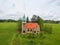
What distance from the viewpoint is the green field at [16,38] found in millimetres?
2281

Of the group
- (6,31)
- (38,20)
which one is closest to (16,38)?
(6,31)

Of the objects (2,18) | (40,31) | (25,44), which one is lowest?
(25,44)

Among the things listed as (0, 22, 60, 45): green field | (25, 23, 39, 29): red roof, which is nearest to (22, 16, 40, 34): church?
(25, 23, 39, 29): red roof

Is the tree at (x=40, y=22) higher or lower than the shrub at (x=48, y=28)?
higher

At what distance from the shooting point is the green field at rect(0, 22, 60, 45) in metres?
2.28

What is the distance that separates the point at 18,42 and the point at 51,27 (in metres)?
0.59

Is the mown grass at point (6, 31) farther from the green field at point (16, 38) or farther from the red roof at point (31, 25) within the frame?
the red roof at point (31, 25)

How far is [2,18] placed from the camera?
2365 mm

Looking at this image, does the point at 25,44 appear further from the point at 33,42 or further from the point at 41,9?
the point at 41,9

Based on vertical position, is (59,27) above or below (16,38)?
above

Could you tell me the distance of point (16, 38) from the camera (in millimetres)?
2285

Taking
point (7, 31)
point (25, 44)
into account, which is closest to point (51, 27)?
point (25, 44)

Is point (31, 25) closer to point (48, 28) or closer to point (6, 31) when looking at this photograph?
point (48, 28)

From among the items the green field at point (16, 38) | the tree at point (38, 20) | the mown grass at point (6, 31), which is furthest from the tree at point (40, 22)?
the mown grass at point (6, 31)
